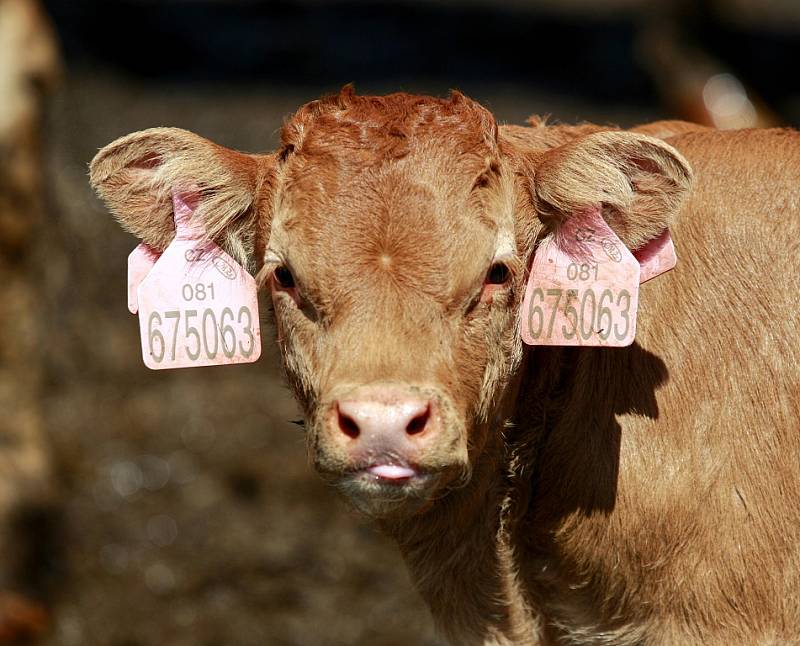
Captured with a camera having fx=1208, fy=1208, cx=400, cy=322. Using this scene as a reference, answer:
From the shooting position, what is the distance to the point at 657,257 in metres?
4.12

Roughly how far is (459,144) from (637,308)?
846 millimetres

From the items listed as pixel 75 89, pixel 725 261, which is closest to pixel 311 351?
pixel 725 261

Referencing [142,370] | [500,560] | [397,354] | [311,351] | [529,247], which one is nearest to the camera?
[397,354]

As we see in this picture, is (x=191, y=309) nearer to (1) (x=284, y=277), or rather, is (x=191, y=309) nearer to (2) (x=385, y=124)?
(1) (x=284, y=277)

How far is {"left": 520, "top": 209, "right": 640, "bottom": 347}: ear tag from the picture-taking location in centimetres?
405

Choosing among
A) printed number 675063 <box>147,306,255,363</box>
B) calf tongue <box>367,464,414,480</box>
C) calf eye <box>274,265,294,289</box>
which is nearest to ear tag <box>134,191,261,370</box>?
printed number 675063 <box>147,306,255,363</box>

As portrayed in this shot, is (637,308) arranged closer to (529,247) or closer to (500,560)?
(529,247)

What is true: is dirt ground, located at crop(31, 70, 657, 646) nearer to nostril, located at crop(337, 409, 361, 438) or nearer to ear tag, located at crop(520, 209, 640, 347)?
ear tag, located at crop(520, 209, 640, 347)

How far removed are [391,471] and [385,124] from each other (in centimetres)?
119

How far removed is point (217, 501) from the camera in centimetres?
999

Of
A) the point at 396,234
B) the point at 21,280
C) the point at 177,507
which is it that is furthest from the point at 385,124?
the point at 177,507

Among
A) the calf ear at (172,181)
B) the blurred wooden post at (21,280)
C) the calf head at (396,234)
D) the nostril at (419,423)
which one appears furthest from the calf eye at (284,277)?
the blurred wooden post at (21,280)

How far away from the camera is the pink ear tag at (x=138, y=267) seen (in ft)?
14.3

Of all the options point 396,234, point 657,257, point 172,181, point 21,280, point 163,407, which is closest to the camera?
point 396,234
